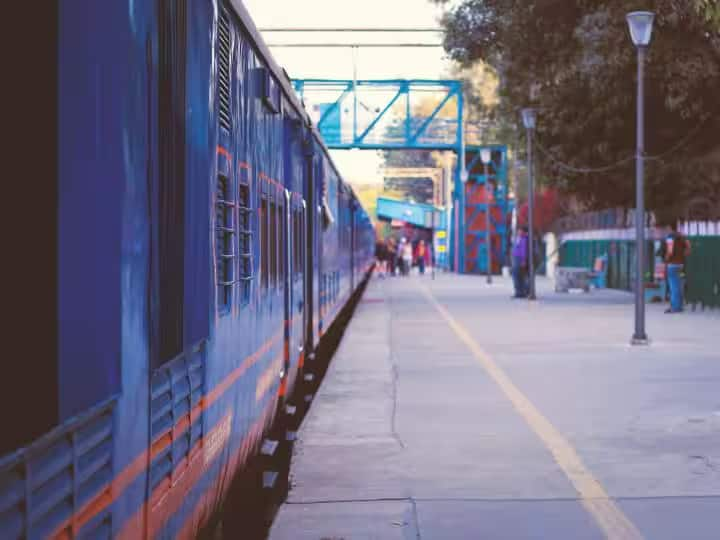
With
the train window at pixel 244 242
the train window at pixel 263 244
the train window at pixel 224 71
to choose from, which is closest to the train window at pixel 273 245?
the train window at pixel 263 244

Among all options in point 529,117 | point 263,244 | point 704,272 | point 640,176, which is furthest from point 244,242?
point 529,117

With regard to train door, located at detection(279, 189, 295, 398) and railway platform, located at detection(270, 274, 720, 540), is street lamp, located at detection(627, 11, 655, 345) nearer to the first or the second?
railway platform, located at detection(270, 274, 720, 540)

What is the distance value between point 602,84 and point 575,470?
19.7 metres

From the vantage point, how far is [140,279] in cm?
406

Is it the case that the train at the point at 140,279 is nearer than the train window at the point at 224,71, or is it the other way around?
the train at the point at 140,279

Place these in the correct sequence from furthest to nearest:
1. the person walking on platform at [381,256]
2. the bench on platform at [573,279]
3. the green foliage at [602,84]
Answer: the person walking on platform at [381,256] < the bench on platform at [573,279] < the green foliage at [602,84]

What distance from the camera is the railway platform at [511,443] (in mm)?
7070

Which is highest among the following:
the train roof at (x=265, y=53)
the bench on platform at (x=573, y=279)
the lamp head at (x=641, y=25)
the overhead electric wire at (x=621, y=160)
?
the lamp head at (x=641, y=25)

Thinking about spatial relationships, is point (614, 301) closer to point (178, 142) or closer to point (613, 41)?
point (613, 41)

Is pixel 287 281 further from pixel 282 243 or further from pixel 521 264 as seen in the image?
pixel 521 264

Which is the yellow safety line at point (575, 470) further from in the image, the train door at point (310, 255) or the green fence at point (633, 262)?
the green fence at point (633, 262)

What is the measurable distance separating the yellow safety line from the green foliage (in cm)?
1287

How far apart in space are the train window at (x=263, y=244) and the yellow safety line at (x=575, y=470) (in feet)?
7.20

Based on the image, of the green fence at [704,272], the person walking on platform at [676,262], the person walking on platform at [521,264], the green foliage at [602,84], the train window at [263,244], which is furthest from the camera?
the person walking on platform at [521,264]
